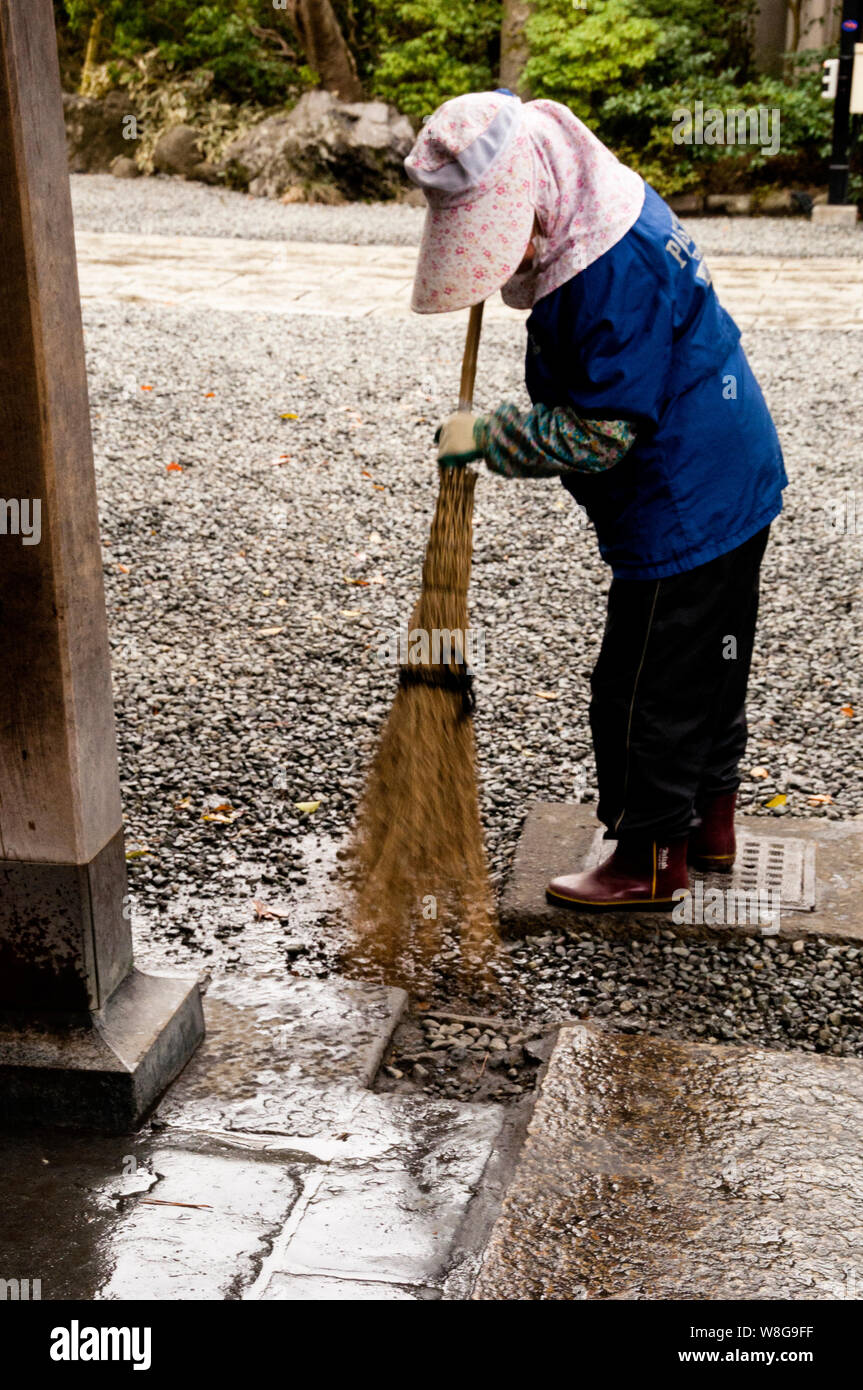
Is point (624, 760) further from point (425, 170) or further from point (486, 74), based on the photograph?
point (486, 74)

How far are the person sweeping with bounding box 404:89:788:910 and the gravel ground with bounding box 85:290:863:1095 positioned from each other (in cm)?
39

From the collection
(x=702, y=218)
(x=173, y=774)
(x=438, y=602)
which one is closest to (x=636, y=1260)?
(x=438, y=602)

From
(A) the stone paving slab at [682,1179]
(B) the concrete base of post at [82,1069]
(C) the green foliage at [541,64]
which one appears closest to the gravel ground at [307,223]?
(C) the green foliage at [541,64]

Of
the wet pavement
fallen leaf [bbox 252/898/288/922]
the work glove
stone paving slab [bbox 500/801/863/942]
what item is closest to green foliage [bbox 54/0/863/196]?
stone paving slab [bbox 500/801/863/942]

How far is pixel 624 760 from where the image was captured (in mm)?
2900

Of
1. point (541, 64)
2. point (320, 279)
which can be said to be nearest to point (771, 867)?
point (320, 279)

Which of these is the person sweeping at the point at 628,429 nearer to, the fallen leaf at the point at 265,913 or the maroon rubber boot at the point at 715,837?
the maroon rubber boot at the point at 715,837

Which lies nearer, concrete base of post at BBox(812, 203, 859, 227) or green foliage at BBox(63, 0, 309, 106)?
concrete base of post at BBox(812, 203, 859, 227)

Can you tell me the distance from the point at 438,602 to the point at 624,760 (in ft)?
1.73

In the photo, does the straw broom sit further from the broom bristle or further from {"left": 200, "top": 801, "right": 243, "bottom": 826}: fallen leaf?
{"left": 200, "top": 801, "right": 243, "bottom": 826}: fallen leaf

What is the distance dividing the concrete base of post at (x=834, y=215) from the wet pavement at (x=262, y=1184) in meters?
11.8

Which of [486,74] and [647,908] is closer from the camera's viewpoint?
[647,908]

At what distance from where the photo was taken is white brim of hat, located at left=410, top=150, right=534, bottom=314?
2320mm

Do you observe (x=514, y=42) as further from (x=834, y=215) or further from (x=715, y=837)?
(x=715, y=837)
